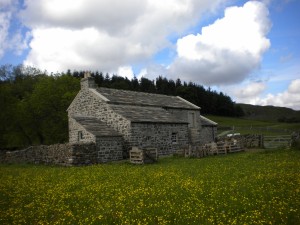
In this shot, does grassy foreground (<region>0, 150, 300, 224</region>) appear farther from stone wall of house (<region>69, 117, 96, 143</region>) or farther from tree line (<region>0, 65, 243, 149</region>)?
tree line (<region>0, 65, 243, 149</region>)

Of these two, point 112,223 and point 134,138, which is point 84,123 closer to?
point 134,138

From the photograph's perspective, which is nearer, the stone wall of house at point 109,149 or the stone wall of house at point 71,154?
the stone wall of house at point 71,154

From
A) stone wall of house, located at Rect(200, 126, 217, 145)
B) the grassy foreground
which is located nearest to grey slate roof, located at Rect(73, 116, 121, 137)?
the grassy foreground

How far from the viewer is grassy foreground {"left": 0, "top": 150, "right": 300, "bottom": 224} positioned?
8.69 m

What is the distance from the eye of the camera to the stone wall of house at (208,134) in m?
43.3

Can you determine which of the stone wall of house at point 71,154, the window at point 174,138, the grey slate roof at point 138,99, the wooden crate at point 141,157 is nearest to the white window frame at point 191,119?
the grey slate roof at point 138,99

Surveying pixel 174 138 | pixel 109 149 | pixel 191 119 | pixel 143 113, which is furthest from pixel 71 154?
pixel 191 119

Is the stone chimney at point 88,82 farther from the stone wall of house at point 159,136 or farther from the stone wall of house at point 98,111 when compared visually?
the stone wall of house at point 159,136

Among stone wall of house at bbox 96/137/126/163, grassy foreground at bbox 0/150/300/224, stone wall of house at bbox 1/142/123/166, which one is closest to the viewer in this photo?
grassy foreground at bbox 0/150/300/224

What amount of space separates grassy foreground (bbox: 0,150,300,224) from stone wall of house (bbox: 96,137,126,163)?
10929 millimetres

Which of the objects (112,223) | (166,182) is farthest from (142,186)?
(112,223)

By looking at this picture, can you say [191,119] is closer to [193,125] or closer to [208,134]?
[193,125]

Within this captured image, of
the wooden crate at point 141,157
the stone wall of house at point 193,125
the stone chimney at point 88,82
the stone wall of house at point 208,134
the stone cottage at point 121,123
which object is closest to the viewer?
the wooden crate at point 141,157

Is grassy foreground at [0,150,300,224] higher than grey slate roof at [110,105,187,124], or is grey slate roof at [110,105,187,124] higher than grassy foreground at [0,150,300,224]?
grey slate roof at [110,105,187,124]
